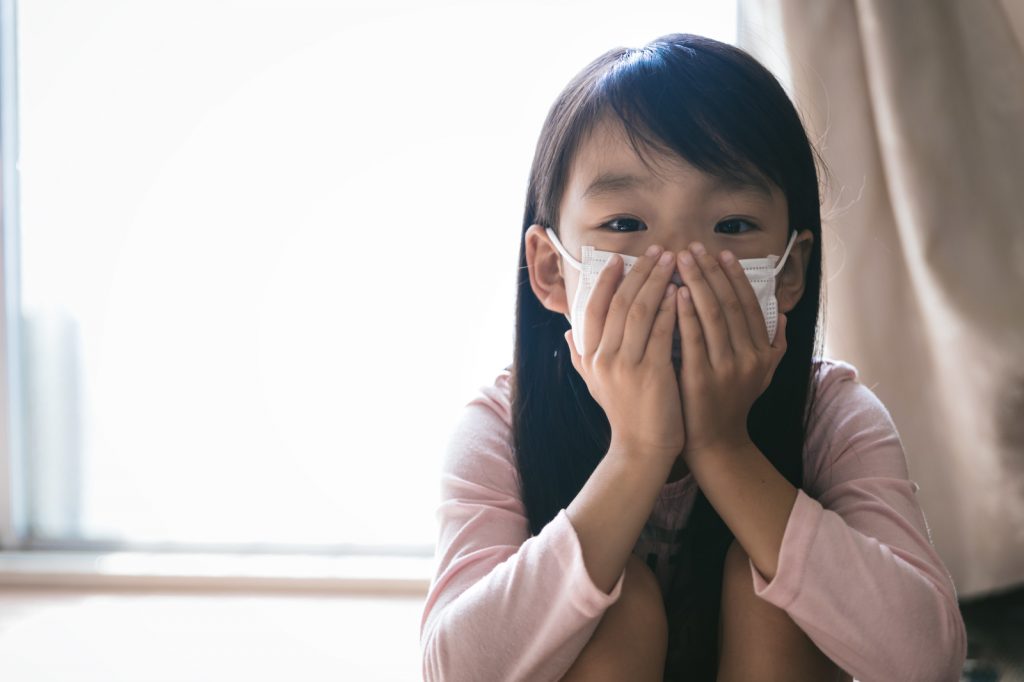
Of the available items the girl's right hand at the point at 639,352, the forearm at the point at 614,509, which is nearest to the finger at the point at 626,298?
the girl's right hand at the point at 639,352

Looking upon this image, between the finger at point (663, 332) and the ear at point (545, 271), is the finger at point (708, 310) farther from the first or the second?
the ear at point (545, 271)

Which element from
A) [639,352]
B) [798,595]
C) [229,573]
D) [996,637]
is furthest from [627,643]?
[229,573]

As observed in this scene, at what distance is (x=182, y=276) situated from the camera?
1.92m

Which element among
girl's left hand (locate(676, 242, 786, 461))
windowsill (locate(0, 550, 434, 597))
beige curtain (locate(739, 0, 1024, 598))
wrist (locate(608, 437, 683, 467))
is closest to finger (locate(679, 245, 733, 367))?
girl's left hand (locate(676, 242, 786, 461))

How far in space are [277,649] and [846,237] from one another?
3.90 ft

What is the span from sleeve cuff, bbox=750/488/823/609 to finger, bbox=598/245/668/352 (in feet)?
0.79

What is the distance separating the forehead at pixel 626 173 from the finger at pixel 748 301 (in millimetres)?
84

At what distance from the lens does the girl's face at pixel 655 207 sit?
1.00 m

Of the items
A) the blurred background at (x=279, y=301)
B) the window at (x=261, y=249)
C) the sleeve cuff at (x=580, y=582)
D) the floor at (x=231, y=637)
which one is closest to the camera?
the sleeve cuff at (x=580, y=582)

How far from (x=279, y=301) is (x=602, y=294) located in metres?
1.08

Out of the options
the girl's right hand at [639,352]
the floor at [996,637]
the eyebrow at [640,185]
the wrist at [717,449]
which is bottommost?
the floor at [996,637]

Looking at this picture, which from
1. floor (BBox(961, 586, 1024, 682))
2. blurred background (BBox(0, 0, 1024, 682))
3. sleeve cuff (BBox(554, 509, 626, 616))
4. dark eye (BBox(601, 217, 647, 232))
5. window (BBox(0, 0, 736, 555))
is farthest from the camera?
window (BBox(0, 0, 736, 555))

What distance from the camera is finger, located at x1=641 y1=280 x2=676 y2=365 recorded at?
3.17 ft

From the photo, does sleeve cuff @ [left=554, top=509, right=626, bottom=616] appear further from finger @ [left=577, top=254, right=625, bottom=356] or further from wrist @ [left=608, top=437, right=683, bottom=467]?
finger @ [left=577, top=254, right=625, bottom=356]
